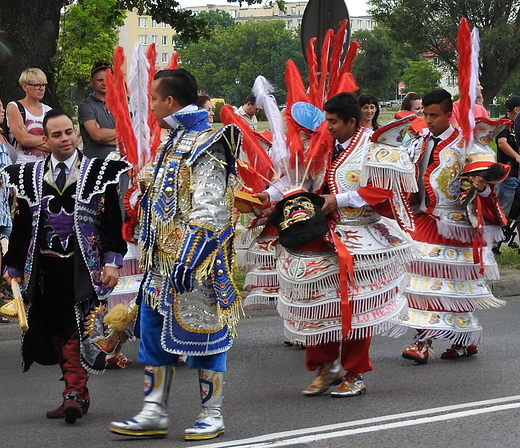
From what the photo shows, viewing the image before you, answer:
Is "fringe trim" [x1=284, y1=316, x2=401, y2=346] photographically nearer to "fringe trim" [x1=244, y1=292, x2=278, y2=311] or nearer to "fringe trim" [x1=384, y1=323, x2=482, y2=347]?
"fringe trim" [x1=384, y1=323, x2=482, y2=347]

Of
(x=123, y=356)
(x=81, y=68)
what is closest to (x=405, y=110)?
(x=123, y=356)

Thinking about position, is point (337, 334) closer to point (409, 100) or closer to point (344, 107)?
point (344, 107)

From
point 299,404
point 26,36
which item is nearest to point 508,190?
point 26,36

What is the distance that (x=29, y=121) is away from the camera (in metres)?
8.90

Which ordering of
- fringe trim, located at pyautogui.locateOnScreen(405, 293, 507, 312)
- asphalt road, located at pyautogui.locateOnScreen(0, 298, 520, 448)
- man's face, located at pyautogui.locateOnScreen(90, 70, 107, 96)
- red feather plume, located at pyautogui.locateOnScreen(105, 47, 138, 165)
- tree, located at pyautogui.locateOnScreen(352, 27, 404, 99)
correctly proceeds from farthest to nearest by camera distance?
1. tree, located at pyautogui.locateOnScreen(352, 27, 404, 99)
2. man's face, located at pyautogui.locateOnScreen(90, 70, 107, 96)
3. fringe trim, located at pyautogui.locateOnScreen(405, 293, 507, 312)
4. red feather plume, located at pyautogui.locateOnScreen(105, 47, 138, 165)
5. asphalt road, located at pyautogui.locateOnScreen(0, 298, 520, 448)

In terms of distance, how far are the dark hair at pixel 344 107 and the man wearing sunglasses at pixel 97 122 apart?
2979 millimetres

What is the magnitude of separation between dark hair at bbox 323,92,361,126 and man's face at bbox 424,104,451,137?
1.17 metres

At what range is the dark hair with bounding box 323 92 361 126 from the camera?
21.0ft

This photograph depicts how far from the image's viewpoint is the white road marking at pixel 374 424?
17.4 feet

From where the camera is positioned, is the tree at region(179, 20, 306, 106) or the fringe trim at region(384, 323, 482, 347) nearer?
the fringe trim at region(384, 323, 482, 347)

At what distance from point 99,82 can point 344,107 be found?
3.21m

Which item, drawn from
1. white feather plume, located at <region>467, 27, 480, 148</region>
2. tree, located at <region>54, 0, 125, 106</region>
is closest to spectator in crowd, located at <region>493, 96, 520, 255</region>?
white feather plume, located at <region>467, 27, 480, 148</region>

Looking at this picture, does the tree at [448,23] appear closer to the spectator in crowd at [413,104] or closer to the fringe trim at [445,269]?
the spectator in crowd at [413,104]

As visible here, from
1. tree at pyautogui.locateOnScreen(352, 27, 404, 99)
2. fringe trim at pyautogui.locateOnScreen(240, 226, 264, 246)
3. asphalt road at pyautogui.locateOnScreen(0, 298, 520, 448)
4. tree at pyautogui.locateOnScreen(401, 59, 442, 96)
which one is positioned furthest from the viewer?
tree at pyautogui.locateOnScreen(401, 59, 442, 96)
